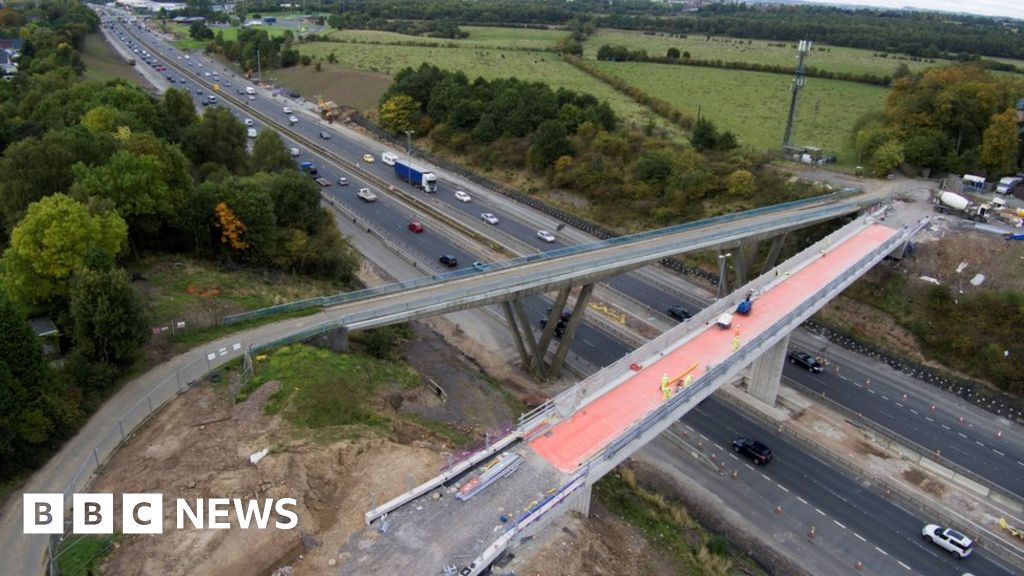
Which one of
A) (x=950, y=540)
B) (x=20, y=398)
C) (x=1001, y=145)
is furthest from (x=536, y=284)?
(x=1001, y=145)

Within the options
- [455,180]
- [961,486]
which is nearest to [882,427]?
[961,486]

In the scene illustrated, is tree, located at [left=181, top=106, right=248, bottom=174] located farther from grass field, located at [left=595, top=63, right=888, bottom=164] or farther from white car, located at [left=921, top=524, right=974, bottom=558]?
white car, located at [left=921, top=524, right=974, bottom=558]

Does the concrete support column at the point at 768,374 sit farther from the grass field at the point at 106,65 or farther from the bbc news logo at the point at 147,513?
the grass field at the point at 106,65

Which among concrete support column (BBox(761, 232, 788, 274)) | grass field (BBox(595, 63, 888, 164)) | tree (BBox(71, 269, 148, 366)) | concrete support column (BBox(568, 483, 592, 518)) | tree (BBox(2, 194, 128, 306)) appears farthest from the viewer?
grass field (BBox(595, 63, 888, 164))

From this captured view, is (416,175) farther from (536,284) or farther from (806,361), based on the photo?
(806,361)

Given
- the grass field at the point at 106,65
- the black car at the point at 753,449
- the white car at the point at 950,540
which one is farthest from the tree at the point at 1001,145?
the grass field at the point at 106,65

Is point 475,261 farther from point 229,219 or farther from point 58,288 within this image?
point 58,288

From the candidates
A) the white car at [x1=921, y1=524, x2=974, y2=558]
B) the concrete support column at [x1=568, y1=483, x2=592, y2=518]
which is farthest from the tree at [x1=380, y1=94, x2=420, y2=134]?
the white car at [x1=921, y1=524, x2=974, y2=558]

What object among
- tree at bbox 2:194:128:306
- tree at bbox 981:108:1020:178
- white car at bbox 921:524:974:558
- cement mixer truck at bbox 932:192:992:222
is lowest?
white car at bbox 921:524:974:558
